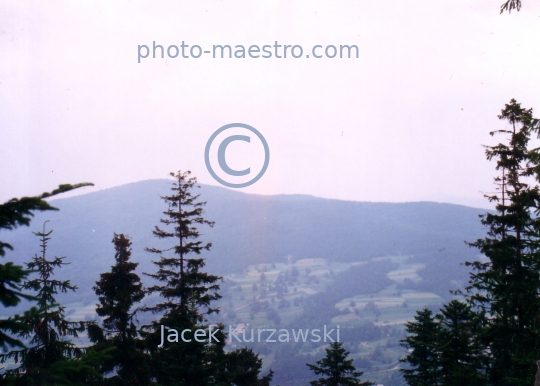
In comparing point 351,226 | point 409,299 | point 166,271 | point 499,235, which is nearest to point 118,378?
point 166,271

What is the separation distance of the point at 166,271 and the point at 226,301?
46.5 metres

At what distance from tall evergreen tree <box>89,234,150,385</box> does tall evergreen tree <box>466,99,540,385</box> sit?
8.79 m

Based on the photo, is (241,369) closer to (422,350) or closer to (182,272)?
(182,272)

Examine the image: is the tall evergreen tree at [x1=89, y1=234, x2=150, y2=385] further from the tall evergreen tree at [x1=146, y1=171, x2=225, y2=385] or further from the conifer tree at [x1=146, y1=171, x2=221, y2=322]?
the conifer tree at [x1=146, y1=171, x2=221, y2=322]

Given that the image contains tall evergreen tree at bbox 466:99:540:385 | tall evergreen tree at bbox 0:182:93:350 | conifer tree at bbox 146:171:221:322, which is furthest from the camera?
conifer tree at bbox 146:171:221:322

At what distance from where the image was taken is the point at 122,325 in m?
12.4

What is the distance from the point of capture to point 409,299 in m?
73.0

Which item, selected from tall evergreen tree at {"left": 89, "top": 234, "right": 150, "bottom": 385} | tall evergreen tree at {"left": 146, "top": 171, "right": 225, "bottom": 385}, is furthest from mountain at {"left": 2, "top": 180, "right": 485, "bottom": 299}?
tall evergreen tree at {"left": 89, "top": 234, "right": 150, "bottom": 385}

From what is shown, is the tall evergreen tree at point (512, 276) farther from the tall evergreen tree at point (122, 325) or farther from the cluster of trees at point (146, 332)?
the tall evergreen tree at point (122, 325)

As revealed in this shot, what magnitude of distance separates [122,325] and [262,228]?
98344 millimetres

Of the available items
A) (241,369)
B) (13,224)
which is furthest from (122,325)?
(13,224)

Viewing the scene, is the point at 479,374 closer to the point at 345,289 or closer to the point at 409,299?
the point at 409,299

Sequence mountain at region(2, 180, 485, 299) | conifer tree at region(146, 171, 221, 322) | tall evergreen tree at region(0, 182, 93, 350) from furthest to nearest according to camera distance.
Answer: mountain at region(2, 180, 485, 299) < conifer tree at region(146, 171, 221, 322) < tall evergreen tree at region(0, 182, 93, 350)

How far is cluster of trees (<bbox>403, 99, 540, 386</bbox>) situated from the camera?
407 inches
